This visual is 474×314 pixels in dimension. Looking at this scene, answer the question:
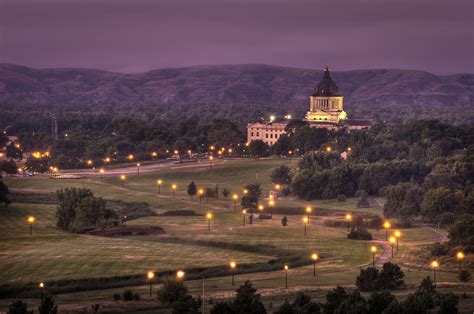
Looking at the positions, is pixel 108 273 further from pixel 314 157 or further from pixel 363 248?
pixel 314 157

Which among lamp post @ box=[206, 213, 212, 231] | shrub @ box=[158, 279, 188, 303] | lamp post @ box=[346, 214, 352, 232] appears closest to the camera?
shrub @ box=[158, 279, 188, 303]

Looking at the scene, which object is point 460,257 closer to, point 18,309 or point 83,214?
point 18,309

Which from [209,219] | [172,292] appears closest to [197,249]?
[209,219]

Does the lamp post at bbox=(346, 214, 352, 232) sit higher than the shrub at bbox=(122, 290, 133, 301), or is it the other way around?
the lamp post at bbox=(346, 214, 352, 232)

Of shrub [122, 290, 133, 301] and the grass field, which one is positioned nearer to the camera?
shrub [122, 290, 133, 301]

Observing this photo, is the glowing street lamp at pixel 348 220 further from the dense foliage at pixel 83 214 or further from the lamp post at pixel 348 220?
the dense foliage at pixel 83 214

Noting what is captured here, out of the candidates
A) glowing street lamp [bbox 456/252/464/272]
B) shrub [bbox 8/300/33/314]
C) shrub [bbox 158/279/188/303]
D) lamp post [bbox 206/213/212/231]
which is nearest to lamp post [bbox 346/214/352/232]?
lamp post [bbox 206/213/212/231]

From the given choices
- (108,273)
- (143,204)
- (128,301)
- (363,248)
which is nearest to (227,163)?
(143,204)

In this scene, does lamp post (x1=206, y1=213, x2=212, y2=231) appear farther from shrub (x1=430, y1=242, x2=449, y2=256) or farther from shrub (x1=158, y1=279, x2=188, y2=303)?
shrub (x1=158, y1=279, x2=188, y2=303)
